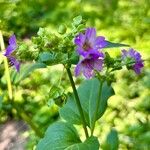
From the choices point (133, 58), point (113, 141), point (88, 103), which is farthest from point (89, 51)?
point (113, 141)

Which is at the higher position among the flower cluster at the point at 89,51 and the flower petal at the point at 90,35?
the flower petal at the point at 90,35

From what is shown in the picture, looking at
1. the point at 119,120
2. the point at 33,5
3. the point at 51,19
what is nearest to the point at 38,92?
the point at 119,120

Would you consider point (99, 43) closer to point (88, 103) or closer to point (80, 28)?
point (80, 28)

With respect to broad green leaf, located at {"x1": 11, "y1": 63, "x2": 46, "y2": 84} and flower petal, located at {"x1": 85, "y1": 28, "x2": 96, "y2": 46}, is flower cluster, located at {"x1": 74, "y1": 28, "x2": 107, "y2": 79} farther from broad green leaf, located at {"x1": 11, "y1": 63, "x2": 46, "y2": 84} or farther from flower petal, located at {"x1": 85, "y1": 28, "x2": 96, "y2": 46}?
broad green leaf, located at {"x1": 11, "y1": 63, "x2": 46, "y2": 84}

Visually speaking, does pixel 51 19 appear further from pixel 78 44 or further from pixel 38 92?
pixel 78 44

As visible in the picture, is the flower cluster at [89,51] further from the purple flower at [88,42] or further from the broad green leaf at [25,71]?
the broad green leaf at [25,71]

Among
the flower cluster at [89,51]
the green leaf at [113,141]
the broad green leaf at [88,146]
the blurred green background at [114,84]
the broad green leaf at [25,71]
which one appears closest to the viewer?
the flower cluster at [89,51]

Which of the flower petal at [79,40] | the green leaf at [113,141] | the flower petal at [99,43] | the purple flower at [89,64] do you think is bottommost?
the green leaf at [113,141]

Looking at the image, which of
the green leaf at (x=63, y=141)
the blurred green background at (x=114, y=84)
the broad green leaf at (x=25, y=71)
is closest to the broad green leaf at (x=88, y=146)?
the green leaf at (x=63, y=141)
